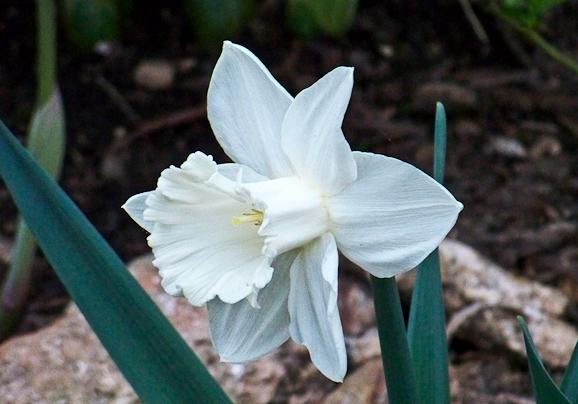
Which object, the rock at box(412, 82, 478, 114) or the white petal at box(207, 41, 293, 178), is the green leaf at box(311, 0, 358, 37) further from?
the white petal at box(207, 41, 293, 178)

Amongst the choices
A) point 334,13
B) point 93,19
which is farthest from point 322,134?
point 93,19

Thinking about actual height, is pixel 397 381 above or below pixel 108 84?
above

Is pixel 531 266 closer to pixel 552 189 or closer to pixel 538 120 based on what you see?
pixel 552 189

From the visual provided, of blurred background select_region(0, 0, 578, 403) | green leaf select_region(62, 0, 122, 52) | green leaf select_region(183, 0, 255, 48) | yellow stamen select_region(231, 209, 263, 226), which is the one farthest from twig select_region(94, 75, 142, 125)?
yellow stamen select_region(231, 209, 263, 226)

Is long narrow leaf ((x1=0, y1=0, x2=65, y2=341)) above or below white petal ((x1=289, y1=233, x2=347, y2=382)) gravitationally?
below

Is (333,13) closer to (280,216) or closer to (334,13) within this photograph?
(334,13)

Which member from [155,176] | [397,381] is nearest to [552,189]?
[155,176]
